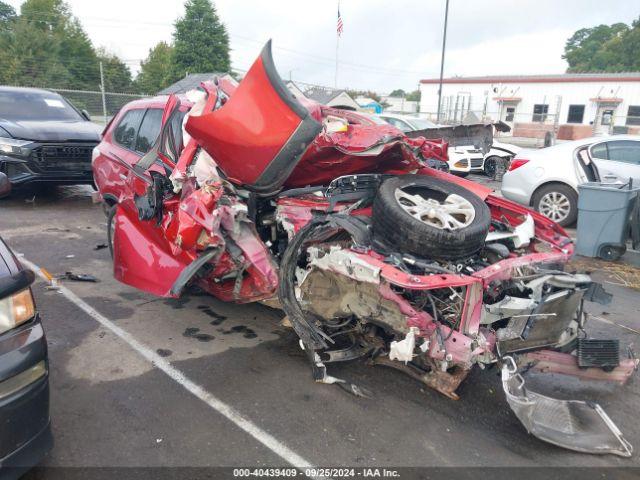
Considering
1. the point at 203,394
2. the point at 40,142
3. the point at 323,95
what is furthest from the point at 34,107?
the point at 323,95

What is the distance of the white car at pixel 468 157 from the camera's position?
12750 mm

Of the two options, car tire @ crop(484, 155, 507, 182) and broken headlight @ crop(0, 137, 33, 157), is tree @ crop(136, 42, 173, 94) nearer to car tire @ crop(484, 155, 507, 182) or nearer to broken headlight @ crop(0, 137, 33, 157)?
car tire @ crop(484, 155, 507, 182)

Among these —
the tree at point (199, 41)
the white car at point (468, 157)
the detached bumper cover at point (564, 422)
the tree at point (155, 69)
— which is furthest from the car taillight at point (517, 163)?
the tree at point (155, 69)

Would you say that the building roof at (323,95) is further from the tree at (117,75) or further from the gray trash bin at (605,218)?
the tree at (117,75)

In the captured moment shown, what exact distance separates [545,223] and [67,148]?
23.9 feet

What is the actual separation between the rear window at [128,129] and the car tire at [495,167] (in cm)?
1065

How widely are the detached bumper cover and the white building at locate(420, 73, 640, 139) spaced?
96.4ft

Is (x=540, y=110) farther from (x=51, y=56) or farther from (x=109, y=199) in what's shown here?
(x=51, y=56)

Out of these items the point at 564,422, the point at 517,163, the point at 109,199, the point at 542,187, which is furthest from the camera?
the point at 517,163

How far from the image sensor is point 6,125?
7.77 m

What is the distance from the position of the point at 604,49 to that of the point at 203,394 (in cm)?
7884

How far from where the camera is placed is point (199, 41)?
146ft

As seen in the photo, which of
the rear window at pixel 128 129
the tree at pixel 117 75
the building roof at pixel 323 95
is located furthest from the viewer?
the tree at pixel 117 75

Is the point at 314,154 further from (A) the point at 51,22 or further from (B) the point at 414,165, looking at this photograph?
(A) the point at 51,22
